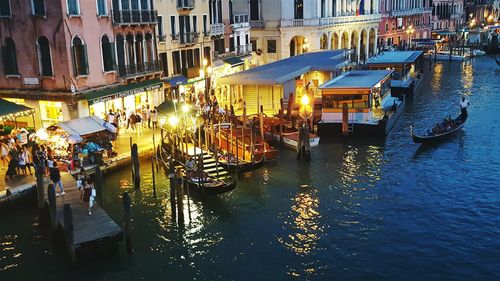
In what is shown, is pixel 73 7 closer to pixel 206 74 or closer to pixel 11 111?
pixel 11 111

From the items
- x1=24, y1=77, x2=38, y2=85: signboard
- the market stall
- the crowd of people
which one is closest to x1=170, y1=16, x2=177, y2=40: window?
the crowd of people

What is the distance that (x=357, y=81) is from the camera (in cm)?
3609

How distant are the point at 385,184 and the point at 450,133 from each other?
406 inches

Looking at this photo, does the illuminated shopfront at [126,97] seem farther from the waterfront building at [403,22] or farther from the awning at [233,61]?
the waterfront building at [403,22]

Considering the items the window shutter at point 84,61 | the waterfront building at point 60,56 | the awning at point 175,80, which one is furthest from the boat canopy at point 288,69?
the window shutter at point 84,61

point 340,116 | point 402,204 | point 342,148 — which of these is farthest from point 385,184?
point 340,116

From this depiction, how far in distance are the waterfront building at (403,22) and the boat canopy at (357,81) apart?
1595 inches

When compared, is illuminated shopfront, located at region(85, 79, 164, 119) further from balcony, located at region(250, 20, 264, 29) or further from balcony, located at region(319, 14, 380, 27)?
balcony, located at region(319, 14, 380, 27)

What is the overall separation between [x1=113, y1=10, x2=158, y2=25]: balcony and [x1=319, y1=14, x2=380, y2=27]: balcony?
27.1m

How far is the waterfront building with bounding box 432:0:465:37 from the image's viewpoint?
321 feet

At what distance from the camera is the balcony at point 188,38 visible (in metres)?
38.5

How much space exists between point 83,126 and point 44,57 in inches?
203

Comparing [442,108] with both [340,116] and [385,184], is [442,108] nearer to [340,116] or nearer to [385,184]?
[340,116]

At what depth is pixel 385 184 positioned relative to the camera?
24.9 metres
